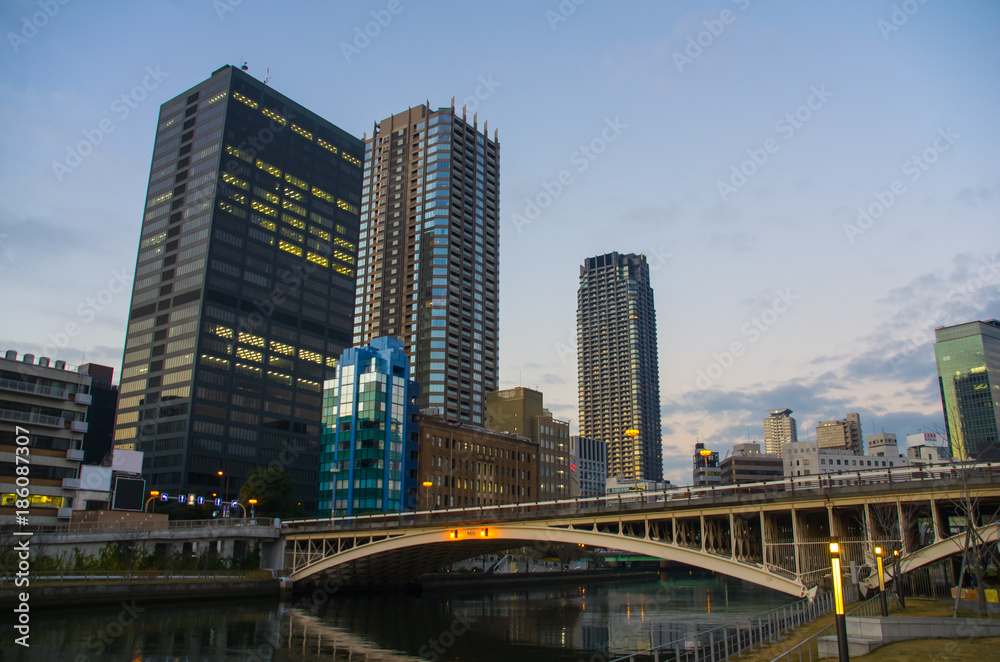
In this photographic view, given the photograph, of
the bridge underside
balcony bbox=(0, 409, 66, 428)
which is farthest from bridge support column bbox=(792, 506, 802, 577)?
balcony bbox=(0, 409, 66, 428)

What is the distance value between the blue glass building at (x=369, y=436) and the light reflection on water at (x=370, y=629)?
3440 centimetres

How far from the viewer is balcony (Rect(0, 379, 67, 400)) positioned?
93125mm

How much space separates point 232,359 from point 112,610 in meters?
111

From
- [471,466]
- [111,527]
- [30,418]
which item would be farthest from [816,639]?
[471,466]

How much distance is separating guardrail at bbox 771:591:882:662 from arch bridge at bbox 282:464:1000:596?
355 cm

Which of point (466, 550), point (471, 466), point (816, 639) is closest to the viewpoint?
point (816, 639)

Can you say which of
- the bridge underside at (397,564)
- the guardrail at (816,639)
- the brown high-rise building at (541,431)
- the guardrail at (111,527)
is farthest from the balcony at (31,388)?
the brown high-rise building at (541,431)

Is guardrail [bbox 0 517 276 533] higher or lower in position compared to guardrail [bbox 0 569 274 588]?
higher

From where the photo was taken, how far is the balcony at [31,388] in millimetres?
93125

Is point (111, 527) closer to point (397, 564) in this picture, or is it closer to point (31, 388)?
point (31, 388)

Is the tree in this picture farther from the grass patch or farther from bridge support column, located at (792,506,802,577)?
the grass patch

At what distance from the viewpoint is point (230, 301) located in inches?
6791

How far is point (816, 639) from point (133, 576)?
61.4 meters

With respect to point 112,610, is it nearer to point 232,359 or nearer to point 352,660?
point 352,660
